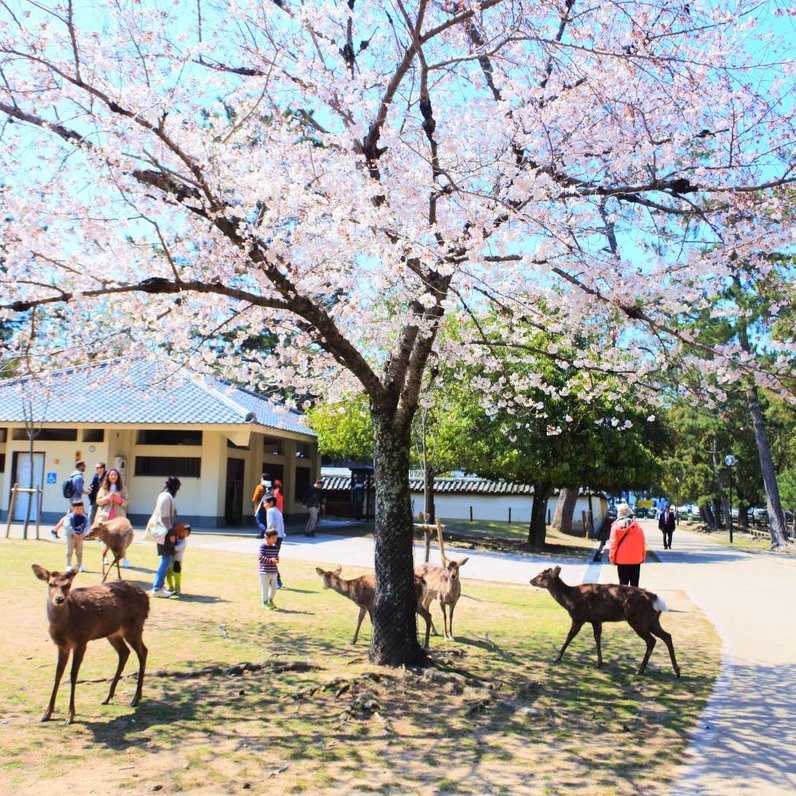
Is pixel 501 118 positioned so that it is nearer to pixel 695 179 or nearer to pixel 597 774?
pixel 695 179

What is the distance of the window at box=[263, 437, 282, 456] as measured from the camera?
2747cm

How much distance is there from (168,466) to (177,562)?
13.8m

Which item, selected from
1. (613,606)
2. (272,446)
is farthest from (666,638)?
(272,446)

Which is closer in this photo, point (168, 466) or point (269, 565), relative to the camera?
point (269, 565)

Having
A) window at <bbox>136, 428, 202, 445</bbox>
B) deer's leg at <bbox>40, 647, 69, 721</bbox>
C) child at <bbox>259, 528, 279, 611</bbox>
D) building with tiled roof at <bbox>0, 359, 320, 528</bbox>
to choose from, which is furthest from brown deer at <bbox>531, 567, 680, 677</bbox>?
window at <bbox>136, 428, 202, 445</bbox>

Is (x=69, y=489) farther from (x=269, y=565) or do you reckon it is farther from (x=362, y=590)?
(x=362, y=590)

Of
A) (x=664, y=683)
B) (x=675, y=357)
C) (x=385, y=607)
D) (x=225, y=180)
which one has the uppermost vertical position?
(x=225, y=180)

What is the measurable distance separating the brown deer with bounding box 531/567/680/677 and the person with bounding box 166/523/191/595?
5.06 meters

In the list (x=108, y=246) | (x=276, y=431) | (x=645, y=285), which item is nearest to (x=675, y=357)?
(x=645, y=285)

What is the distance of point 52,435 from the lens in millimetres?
24094

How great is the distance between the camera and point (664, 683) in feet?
24.1

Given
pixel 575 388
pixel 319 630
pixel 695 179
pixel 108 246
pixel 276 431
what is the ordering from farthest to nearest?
pixel 276 431 → pixel 575 388 → pixel 319 630 → pixel 108 246 → pixel 695 179

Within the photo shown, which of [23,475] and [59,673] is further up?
[23,475]

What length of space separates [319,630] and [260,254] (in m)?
4.80
